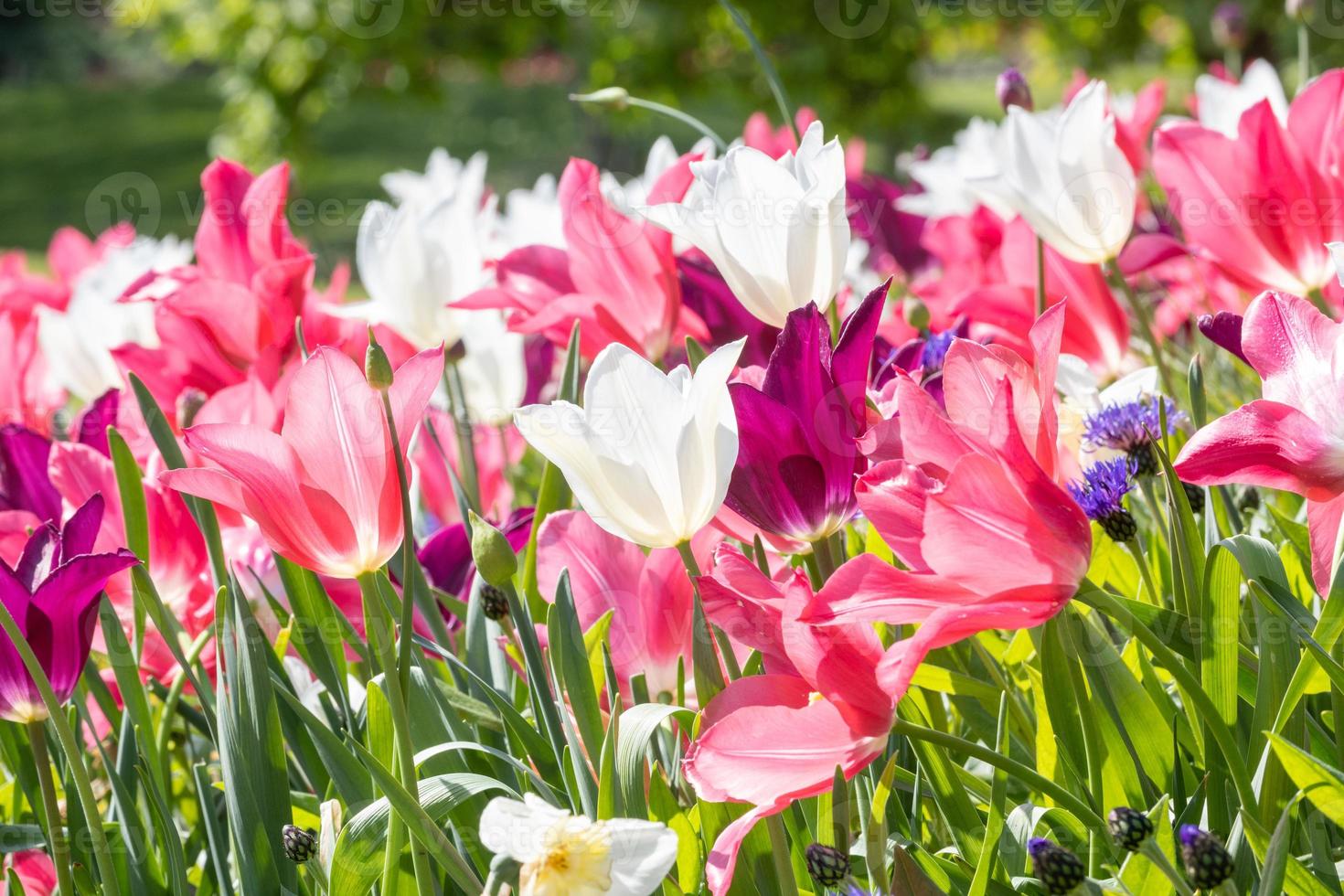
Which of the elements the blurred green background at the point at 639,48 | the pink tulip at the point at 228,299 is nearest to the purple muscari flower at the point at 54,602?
the pink tulip at the point at 228,299

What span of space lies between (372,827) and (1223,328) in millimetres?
578

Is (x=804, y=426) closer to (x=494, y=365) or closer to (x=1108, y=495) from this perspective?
(x=1108, y=495)

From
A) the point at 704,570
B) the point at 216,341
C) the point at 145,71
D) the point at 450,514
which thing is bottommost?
the point at 450,514

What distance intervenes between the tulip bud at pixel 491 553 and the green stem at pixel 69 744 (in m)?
0.24

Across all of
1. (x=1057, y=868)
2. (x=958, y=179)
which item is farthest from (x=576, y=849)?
(x=958, y=179)

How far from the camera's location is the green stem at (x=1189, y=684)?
67 cm

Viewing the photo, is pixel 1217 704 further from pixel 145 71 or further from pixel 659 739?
pixel 145 71

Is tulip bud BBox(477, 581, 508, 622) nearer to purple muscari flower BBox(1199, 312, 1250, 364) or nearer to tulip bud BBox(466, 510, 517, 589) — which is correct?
tulip bud BBox(466, 510, 517, 589)

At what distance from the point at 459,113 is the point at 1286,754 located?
1744 cm

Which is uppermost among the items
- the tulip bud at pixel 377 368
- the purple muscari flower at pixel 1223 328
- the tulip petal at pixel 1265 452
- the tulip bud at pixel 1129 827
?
the tulip bud at pixel 377 368

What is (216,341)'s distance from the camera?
1451 mm

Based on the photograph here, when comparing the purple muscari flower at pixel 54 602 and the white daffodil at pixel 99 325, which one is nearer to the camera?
the purple muscari flower at pixel 54 602

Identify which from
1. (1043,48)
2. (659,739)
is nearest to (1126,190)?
(659,739)

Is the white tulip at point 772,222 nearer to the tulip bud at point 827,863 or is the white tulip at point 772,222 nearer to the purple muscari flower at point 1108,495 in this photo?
the purple muscari flower at point 1108,495
